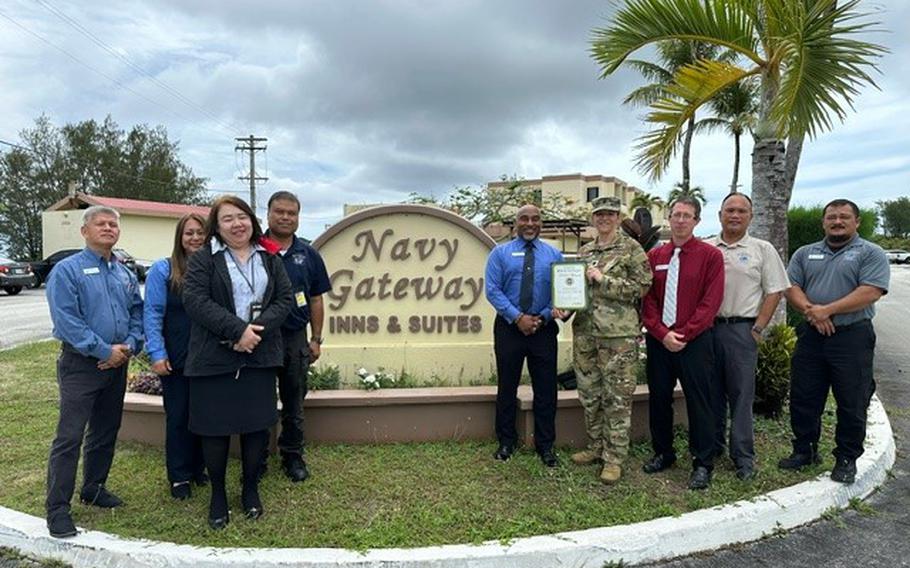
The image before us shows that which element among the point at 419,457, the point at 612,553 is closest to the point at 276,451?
the point at 419,457

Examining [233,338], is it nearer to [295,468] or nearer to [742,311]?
[295,468]

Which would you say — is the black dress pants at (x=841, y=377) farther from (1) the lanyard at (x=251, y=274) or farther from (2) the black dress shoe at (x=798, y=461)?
(1) the lanyard at (x=251, y=274)

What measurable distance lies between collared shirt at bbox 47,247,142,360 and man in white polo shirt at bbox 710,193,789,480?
143 inches

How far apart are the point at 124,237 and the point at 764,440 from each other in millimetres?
29649

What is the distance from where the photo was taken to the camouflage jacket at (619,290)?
3980 mm

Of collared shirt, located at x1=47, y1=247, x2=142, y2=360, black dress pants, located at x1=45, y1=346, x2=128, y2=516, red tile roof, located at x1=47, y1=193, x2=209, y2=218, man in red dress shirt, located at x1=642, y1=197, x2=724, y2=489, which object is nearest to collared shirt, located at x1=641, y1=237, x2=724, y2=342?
man in red dress shirt, located at x1=642, y1=197, x2=724, y2=489

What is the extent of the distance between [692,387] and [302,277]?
2.62 meters

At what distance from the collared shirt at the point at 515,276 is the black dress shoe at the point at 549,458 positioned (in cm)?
95

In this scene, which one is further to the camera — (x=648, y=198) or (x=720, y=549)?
(x=648, y=198)

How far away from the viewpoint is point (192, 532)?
331cm

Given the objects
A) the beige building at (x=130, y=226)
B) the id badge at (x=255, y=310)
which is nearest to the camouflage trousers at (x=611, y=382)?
the id badge at (x=255, y=310)

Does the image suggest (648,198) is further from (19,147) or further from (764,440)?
(19,147)

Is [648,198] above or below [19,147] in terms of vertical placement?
below

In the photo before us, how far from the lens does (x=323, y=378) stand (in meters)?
5.14
